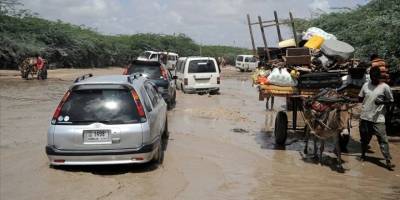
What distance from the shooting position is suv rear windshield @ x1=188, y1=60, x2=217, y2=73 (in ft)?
79.9

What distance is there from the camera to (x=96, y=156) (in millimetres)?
8305

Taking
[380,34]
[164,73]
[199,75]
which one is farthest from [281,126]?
[199,75]

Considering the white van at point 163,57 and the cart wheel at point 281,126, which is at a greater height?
the white van at point 163,57

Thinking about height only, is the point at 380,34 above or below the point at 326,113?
above

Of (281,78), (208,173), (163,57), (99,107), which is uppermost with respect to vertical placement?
(163,57)

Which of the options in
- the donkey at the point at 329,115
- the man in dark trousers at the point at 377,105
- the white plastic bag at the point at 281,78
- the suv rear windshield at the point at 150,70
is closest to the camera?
the donkey at the point at 329,115

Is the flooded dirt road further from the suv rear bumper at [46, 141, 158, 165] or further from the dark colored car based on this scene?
the dark colored car

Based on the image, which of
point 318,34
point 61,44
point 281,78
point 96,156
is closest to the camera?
point 96,156

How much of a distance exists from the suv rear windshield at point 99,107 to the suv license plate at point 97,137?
17 centimetres

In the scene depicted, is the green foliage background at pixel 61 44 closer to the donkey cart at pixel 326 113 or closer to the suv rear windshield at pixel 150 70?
the suv rear windshield at pixel 150 70

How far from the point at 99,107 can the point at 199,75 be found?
630 inches

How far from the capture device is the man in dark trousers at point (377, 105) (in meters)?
9.70

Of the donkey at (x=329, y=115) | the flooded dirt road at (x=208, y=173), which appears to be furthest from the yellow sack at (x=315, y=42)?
the flooded dirt road at (x=208, y=173)

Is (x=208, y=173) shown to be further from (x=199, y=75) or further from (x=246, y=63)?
(x=246, y=63)
